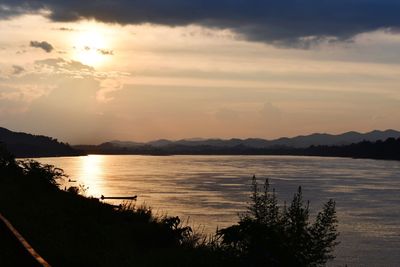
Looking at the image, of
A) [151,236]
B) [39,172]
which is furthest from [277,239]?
[39,172]

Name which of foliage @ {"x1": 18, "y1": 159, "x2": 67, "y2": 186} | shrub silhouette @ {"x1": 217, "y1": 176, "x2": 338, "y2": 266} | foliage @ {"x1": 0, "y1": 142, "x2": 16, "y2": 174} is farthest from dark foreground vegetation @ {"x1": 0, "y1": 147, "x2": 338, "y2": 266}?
foliage @ {"x1": 0, "y1": 142, "x2": 16, "y2": 174}

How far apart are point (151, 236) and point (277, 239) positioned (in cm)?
550

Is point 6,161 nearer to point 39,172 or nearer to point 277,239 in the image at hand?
point 39,172

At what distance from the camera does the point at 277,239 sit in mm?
14086

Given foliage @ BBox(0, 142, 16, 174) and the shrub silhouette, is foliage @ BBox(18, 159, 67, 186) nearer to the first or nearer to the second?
foliage @ BBox(0, 142, 16, 174)

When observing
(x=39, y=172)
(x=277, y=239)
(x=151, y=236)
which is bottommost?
(x=151, y=236)

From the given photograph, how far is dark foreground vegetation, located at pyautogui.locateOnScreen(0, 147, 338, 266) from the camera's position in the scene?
13.4 metres

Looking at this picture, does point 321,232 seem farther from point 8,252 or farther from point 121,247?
point 8,252

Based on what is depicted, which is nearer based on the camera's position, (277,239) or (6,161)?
(277,239)

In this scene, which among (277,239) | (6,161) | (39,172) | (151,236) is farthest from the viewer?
(6,161)

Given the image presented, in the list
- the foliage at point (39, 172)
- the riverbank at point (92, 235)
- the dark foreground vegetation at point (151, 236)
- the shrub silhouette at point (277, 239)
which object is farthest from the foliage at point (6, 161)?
the shrub silhouette at point (277, 239)

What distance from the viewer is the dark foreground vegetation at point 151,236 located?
1336 centimetres

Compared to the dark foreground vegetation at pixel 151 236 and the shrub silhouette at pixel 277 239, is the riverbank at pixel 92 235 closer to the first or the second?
the dark foreground vegetation at pixel 151 236

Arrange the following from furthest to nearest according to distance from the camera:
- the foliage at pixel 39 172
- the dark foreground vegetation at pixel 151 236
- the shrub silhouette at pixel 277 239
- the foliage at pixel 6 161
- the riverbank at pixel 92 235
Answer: the foliage at pixel 6 161, the foliage at pixel 39 172, the shrub silhouette at pixel 277 239, the dark foreground vegetation at pixel 151 236, the riverbank at pixel 92 235
